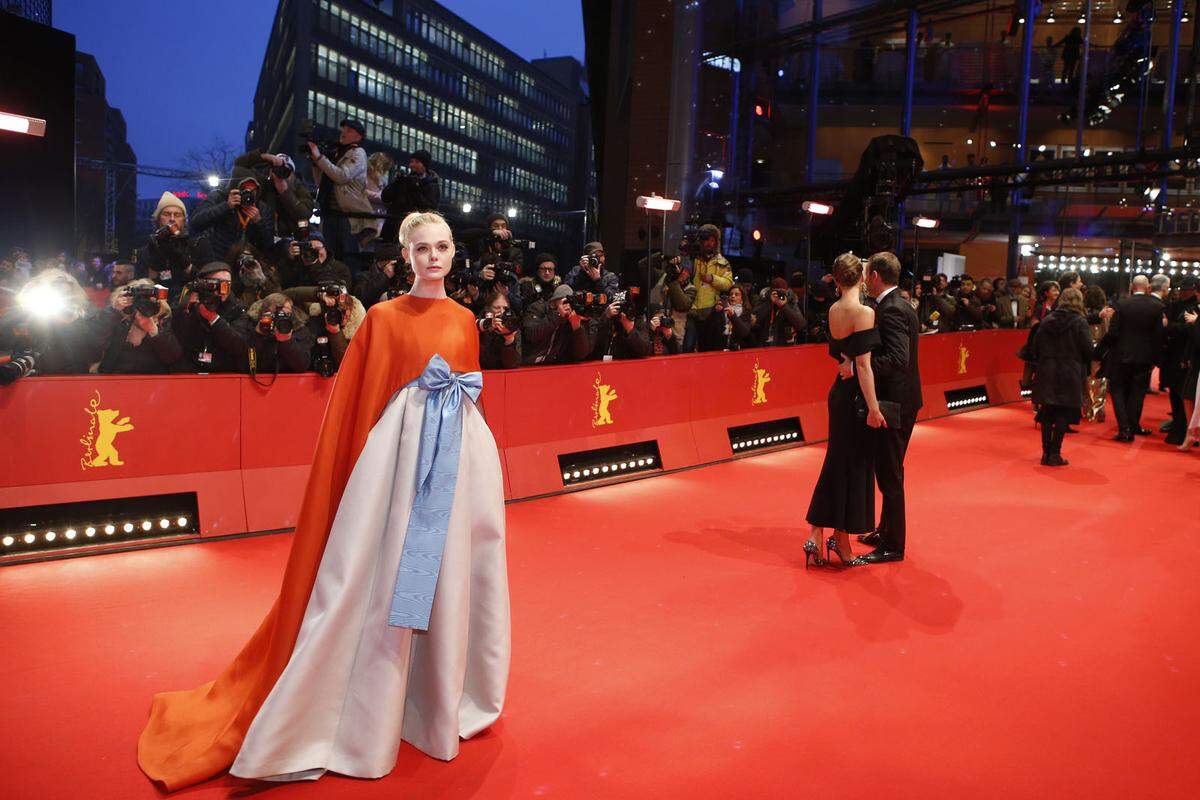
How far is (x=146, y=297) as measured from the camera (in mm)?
5598

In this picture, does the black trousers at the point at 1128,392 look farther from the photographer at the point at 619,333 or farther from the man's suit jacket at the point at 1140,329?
the photographer at the point at 619,333

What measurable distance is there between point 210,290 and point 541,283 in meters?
3.49

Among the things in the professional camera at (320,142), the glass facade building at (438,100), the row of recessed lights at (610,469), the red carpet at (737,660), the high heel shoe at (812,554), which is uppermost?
the glass facade building at (438,100)

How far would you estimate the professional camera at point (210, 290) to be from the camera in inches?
227

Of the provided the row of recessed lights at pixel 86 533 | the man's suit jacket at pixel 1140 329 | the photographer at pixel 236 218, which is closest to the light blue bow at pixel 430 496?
the row of recessed lights at pixel 86 533

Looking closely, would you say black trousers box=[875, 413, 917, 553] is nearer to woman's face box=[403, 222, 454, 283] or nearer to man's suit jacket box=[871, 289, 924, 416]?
man's suit jacket box=[871, 289, 924, 416]

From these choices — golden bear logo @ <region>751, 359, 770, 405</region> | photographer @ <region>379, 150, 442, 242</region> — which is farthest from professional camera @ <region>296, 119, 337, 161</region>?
golden bear logo @ <region>751, 359, 770, 405</region>

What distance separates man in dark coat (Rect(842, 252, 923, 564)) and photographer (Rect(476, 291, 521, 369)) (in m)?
2.64

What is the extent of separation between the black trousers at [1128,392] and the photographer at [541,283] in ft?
23.2

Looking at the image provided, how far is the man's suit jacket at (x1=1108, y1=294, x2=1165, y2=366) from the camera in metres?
10.4

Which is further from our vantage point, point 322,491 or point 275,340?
point 275,340

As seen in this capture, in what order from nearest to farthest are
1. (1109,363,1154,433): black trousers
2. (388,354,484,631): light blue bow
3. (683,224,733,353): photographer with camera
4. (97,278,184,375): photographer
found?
(388,354,484,631): light blue bow, (97,278,184,375): photographer, (683,224,733,353): photographer with camera, (1109,363,1154,433): black trousers

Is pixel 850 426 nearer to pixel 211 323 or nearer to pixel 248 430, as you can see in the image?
pixel 248 430

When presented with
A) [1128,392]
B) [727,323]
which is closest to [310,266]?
[727,323]
